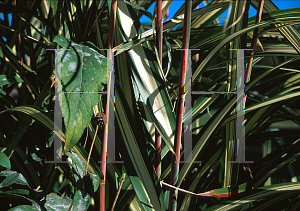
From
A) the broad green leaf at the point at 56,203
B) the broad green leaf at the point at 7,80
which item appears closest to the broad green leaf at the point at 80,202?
the broad green leaf at the point at 56,203

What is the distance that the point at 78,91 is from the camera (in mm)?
161

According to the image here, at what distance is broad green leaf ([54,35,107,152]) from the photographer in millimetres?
155

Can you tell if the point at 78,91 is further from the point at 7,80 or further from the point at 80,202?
the point at 7,80

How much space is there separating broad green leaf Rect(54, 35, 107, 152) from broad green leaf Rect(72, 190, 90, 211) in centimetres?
10

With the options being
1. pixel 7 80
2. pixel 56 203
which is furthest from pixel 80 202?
pixel 7 80

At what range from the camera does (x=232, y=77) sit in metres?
0.32

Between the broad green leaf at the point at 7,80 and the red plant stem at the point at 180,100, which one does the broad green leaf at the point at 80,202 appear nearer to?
the red plant stem at the point at 180,100

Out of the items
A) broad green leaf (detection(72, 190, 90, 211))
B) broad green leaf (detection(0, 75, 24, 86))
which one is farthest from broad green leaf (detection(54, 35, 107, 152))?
broad green leaf (detection(0, 75, 24, 86))

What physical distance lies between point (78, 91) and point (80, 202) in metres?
0.14

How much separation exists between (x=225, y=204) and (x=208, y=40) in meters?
0.26

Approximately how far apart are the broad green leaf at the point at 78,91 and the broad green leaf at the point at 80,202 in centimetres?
10

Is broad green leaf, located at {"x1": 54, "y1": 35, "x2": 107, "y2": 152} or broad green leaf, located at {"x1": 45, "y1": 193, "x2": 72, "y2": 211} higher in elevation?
broad green leaf, located at {"x1": 54, "y1": 35, "x2": 107, "y2": 152}

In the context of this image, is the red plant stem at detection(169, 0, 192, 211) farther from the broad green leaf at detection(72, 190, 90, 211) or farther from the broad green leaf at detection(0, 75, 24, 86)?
the broad green leaf at detection(0, 75, 24, 86)

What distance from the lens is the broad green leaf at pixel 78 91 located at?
0.51ft
